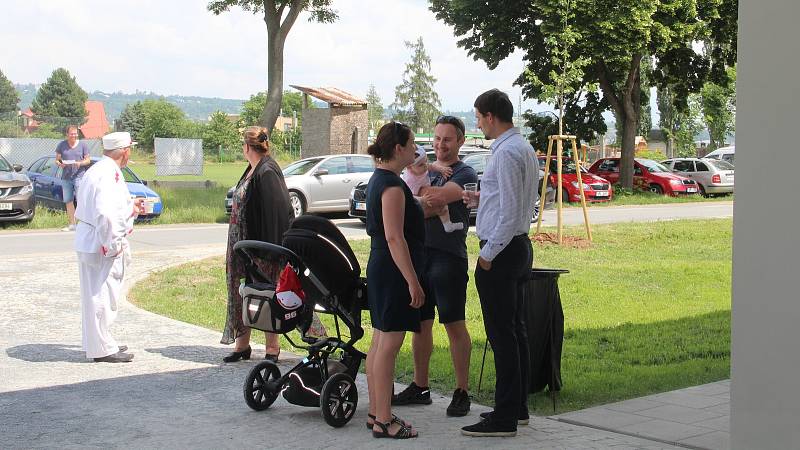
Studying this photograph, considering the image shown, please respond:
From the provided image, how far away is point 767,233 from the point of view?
446cm

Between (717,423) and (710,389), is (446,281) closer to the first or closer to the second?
(717,423)

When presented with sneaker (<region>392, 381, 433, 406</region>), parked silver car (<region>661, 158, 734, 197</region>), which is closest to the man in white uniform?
sneaker (<region>392, 381, 433, 406</region>)

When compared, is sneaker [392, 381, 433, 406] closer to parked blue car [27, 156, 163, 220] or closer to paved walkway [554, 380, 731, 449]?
paved walkway [554, 380, 731, 449]

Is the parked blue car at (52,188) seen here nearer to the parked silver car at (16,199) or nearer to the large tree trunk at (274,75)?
the parked silver car at (16,199)

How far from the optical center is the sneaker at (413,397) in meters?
7.00

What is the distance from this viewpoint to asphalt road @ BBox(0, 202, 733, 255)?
1750cm

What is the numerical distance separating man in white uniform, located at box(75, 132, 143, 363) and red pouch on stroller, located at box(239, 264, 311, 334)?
205cm

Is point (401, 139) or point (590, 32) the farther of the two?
point (590, 32)

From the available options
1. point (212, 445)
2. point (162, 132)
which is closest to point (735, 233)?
point (212, 445)

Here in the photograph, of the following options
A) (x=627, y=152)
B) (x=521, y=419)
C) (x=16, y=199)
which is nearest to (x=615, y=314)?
(x=521, y=419)

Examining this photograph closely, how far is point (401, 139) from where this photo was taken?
611cm

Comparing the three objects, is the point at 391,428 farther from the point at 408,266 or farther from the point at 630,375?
the point at 630,375

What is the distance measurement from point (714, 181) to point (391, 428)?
34.1 m

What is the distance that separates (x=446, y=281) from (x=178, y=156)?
37.9 meters
